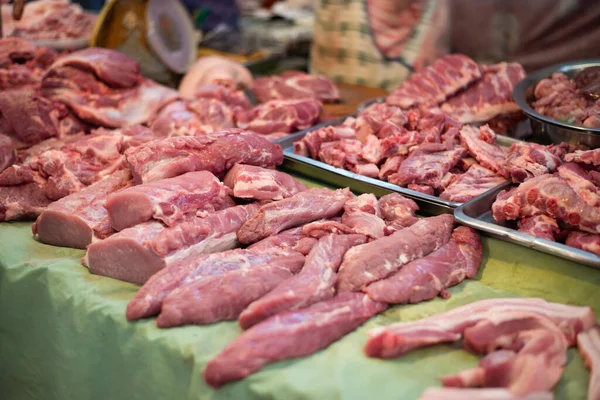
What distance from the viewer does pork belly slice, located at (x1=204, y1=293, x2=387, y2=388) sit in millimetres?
1843

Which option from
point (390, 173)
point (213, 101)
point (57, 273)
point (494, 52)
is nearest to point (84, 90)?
point (213, 101)

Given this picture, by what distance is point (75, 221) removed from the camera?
254cm

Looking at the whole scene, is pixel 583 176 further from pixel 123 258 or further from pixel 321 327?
pixel 123 258

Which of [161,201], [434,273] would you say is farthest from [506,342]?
[161,201]

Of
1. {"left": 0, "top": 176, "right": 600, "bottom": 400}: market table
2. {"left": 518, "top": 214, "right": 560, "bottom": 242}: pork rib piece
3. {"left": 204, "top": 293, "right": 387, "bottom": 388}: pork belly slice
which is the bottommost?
{"left": 0, "top": 176, "right": 600, "bottom": 400}: market table

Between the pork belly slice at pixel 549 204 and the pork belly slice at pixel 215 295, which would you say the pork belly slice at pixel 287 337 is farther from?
the pork belly slice at pixel 549 204

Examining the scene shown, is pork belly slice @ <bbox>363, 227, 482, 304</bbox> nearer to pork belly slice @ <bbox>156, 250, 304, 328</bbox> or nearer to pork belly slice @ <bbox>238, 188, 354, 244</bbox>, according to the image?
pork belly slice @ <bbox>156, 250, 304, 328</bbox>

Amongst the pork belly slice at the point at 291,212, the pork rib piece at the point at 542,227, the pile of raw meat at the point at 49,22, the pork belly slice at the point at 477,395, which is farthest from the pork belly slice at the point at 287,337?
the pile of raw meat at the point at 49,22

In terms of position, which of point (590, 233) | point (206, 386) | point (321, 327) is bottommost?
point (206, 386)

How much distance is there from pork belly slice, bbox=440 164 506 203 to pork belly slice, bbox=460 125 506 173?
0.04m

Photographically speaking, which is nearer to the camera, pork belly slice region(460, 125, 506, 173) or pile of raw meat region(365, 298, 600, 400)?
pile of raw meat region(365, 298, 600, 400)

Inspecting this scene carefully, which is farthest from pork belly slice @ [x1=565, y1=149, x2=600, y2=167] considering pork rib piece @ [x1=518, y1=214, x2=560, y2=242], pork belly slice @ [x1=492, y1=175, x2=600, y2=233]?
pork rib piece @ [x1=518, y1=214, x2=560, y2=242]

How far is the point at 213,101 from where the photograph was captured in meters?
3.87

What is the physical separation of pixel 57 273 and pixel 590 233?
208 cm
